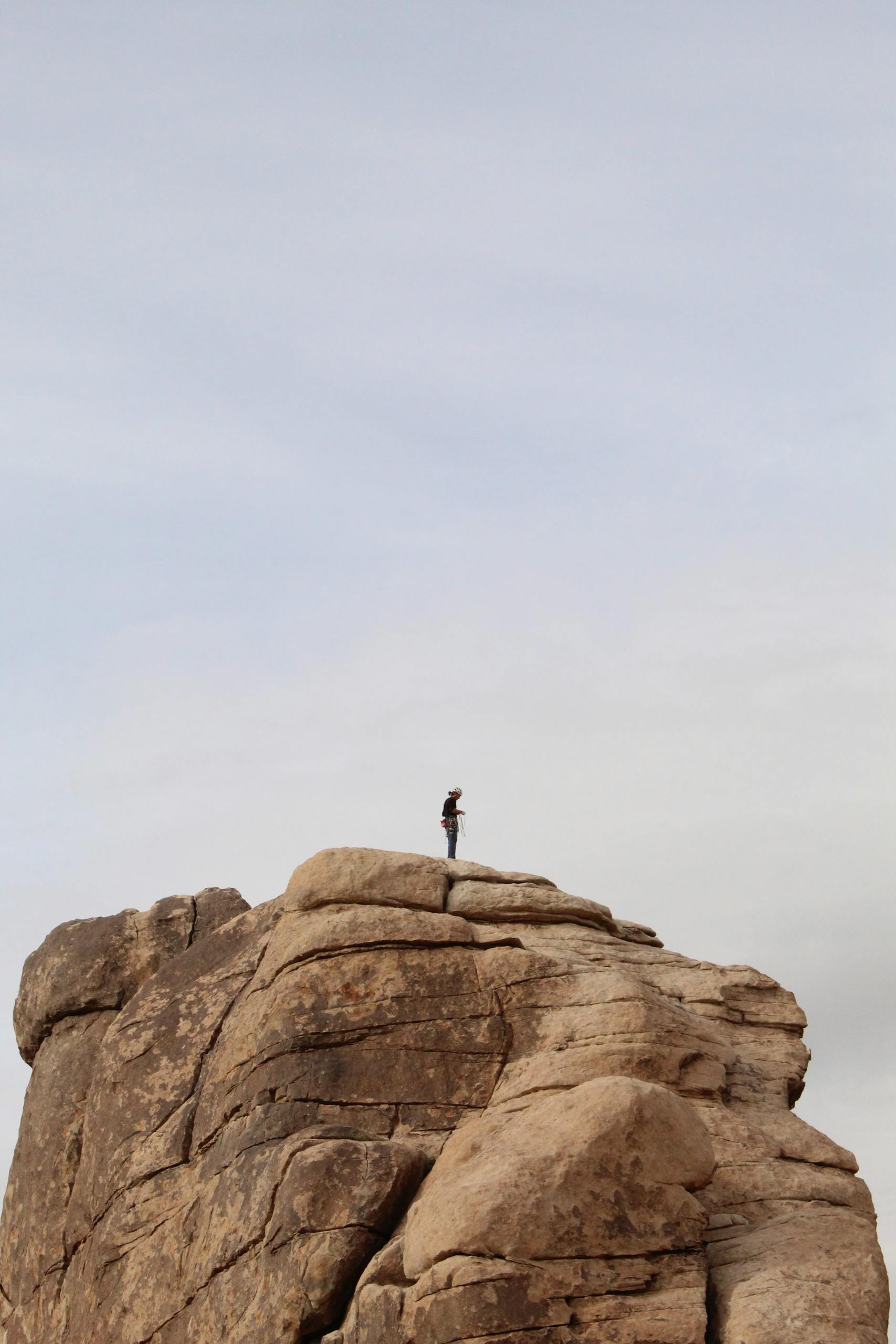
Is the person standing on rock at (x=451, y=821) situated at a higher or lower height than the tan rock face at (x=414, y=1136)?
higher

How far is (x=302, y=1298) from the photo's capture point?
20.8m

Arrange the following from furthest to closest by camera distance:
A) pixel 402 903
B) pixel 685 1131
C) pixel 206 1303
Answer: pixel 402 903
pixel 206 1303
pixel 685 1131

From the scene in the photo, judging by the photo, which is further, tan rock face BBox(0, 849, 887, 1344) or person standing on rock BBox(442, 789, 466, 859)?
person standing on rock BBox(442, 789, 466, 859)

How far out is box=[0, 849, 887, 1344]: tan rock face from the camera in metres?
19.3

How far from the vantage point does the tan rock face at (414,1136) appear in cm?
1927

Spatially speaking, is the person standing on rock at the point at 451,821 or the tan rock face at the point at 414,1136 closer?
the tan rock face at the point at 414,1136

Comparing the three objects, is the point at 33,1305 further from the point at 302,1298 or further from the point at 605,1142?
the point at 605,1142

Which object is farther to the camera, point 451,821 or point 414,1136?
point 451,821

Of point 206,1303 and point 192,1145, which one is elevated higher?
point 192,1145

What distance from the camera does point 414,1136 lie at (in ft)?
76.6

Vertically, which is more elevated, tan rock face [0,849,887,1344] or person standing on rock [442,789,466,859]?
person standing on rock [442,789,466,859]

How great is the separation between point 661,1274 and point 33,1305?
13370 millimetres

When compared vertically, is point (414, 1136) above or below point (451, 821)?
below

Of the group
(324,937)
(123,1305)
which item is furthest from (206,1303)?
(324,937)
